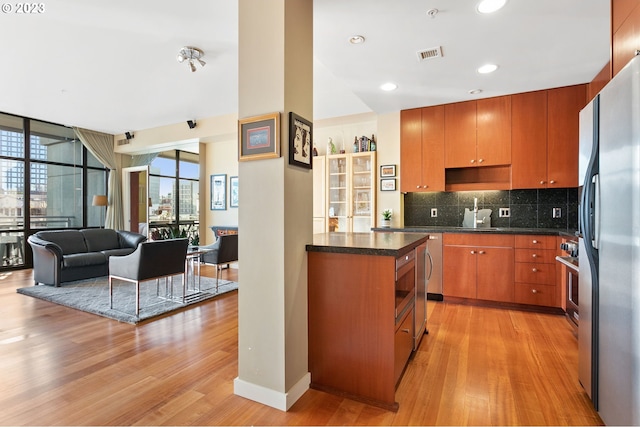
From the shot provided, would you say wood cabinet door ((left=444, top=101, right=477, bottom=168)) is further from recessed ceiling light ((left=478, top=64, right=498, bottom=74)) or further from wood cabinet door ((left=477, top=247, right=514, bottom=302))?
wood cabinet door ((left=477, top=247, right=514, bottom=302))

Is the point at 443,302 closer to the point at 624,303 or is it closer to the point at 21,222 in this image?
the point at 624,303

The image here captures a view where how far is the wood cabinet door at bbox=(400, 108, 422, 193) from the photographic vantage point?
14.8 ft

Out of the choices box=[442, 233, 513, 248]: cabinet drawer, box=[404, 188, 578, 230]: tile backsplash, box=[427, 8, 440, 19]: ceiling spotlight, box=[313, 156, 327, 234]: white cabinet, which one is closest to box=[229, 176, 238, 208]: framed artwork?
box=[313, 156, 327, 234]: white cabinet

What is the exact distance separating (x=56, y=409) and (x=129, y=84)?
13.2 ft

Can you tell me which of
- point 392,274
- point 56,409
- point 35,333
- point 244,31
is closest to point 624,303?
point 392,274

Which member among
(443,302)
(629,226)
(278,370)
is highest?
(629,226)

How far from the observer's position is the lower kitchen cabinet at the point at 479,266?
12.2ft

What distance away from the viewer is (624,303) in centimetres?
142

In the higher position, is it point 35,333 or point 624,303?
point 624,303

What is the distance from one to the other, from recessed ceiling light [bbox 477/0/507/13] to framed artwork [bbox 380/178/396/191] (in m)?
2.63

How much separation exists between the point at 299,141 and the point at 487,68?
2.53 m

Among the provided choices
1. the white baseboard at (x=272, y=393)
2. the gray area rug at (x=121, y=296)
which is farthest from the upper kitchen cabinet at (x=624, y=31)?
the gray area rug at (x=121, y=296)

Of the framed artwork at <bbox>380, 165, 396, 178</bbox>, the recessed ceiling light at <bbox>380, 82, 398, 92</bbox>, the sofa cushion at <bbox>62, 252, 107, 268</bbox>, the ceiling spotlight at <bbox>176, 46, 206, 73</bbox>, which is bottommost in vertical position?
the sofa cushion at <bbox>62, 252, 107, 268</bbox>

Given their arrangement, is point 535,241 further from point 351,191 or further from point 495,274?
point 351,191
